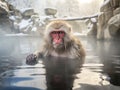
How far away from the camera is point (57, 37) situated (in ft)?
16.8

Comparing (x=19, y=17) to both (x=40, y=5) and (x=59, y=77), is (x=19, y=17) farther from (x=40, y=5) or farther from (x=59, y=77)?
(x=59, y=77)

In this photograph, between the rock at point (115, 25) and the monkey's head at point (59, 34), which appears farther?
the rock at point (115, 25)

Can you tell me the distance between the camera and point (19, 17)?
94.6 feet

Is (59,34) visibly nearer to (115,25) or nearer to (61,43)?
(61,43)

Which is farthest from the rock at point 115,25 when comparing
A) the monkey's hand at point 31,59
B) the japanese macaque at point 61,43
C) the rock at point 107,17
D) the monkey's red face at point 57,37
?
the monkey's hand at point 31,59

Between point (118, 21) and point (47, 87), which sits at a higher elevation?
point (118, 21)

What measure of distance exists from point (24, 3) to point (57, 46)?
38874 mm

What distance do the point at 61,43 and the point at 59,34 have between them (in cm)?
16

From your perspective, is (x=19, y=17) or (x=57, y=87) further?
(x=19, y=17)

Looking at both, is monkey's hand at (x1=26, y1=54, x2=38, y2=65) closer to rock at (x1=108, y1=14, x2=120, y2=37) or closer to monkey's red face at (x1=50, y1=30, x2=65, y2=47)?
monkey's red face at (x1=50, y1=30, x2=65, y2=47)

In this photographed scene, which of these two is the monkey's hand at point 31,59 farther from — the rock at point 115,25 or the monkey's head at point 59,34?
the rock at point 115,25

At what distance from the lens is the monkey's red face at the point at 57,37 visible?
16.6 ft

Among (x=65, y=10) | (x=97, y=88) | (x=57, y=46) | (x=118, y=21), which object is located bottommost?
(x=97, y=88)

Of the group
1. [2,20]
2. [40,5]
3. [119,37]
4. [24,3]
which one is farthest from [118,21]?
[40,5]
